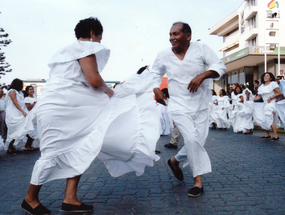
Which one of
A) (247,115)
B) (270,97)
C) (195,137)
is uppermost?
(270,97)

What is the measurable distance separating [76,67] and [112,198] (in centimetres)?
158

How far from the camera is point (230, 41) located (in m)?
54.9

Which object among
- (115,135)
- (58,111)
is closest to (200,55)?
(115,135)

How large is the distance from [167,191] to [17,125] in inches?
242

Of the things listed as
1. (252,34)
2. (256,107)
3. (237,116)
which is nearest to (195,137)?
(256,107)

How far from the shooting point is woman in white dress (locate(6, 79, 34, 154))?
8555 millimetres

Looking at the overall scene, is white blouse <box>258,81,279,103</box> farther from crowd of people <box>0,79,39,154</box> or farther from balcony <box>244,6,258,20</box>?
balcony <box>244,6,258,20</box>

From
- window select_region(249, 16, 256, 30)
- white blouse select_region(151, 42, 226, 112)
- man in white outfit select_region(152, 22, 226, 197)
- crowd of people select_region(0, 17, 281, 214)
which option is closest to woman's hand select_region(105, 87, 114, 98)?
crowd of people select_region(0, 17, 281, 214)

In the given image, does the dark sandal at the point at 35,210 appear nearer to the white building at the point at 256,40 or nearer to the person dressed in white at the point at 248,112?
the person dressed in white at the point at 248,112

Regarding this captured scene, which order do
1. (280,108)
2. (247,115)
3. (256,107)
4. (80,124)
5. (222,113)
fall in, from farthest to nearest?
(222,113)
(247,115)
(256,107)
(280,108)
(80,124)

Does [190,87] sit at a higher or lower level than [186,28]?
lower

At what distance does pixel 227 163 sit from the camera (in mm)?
5820

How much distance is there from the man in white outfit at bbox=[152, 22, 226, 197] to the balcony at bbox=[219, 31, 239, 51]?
50530 millimetres

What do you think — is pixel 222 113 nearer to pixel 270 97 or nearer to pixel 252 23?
pixel 270 97
